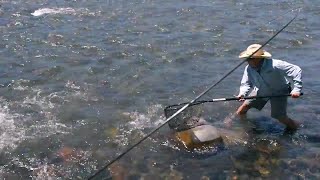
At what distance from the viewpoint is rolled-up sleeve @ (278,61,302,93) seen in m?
9.12

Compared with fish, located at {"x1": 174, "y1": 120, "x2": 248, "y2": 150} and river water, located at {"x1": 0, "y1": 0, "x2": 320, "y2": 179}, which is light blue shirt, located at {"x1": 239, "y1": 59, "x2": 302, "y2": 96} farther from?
river water, located at {"x1": 0, "y1": 0, "x2": 320, "y2": 179}

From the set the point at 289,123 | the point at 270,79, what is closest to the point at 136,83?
the point at 289,123

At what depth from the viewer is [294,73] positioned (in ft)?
30.2

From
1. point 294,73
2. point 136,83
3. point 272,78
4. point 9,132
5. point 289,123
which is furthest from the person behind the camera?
point 136,83

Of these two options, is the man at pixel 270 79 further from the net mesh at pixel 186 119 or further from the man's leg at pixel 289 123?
the net mesh at pixel 186 119

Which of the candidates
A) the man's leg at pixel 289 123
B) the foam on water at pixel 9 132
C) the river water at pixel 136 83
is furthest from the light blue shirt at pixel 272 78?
the foam on water at pixel 9 132

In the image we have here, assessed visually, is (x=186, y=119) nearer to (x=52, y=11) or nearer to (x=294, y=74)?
(x=294, y=74)

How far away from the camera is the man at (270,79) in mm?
9242

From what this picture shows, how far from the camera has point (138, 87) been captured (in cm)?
1327

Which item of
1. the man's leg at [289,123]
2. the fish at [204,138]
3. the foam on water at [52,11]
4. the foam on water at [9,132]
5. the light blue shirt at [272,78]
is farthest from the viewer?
the foam on water at [52,11]

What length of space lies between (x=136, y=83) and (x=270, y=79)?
492cm

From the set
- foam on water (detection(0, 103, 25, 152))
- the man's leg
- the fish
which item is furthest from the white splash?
the man's leg

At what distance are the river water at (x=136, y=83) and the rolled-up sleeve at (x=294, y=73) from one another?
1559mm

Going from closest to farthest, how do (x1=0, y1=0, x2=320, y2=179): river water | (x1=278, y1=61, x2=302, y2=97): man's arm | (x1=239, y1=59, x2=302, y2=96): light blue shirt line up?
(x1=278, y1=61, x2=302, y2=97): man's arm, (x1=239, y1=59, x2=302, y2=96): light blue shirt, (x1=0, y1=0, x2=320, y2=179): river water
